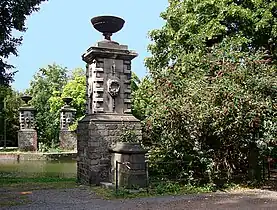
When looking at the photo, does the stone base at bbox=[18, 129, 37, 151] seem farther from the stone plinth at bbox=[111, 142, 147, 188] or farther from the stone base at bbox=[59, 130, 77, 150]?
the stone plinth at bbox=[111, 142, 147, 188]

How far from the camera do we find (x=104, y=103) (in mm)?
10727

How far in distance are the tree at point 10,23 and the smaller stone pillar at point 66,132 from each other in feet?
51.3

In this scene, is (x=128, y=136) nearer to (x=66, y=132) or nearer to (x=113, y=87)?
(x=113, y=87)

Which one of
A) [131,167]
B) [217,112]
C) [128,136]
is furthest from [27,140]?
[217,112]

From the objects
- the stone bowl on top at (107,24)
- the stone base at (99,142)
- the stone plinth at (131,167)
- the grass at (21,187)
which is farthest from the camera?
the stone bowl on top at (107,24)

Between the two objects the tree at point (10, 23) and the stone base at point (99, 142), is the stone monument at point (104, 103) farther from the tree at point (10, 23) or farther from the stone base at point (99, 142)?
the tree at point (10, 23)

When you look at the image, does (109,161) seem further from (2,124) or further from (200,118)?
(2,124)

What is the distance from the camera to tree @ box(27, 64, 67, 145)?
31.4 meters

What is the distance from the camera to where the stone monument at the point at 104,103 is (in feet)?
34.2

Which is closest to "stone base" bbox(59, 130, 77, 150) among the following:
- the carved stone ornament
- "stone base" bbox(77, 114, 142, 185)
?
"stone base" bbox(77, 114, 142, 185)

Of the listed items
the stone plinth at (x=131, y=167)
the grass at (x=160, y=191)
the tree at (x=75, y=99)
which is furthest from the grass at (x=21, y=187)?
the tree at (x=75, y=99)

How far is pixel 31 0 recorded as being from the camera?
12.0 m

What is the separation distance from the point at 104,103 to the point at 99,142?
1.15 meters

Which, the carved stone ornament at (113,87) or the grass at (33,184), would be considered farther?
the carved stone ornament at (113,87)
